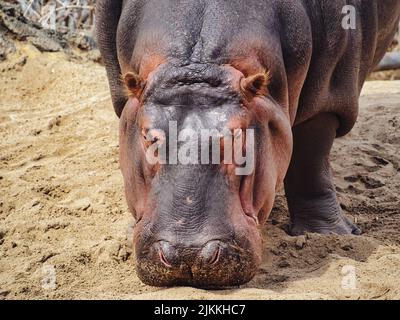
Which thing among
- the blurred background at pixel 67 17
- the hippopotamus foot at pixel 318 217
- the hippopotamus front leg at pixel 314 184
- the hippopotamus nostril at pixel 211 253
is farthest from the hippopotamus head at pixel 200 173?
the blurred background at pixel 67 17

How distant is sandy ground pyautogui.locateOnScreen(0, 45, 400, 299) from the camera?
367 centimetres

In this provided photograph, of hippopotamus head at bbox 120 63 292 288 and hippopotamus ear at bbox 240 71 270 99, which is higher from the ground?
hippopotamus ear at bbox 240 71 270 99

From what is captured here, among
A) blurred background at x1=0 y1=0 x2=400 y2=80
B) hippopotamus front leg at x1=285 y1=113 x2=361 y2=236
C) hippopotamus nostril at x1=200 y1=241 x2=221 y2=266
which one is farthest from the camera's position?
blurred background at x1=0 y1=0 x2=400 y2=80

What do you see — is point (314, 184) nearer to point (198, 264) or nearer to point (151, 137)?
point (151, 137)

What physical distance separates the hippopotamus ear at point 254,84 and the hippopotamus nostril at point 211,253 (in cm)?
72

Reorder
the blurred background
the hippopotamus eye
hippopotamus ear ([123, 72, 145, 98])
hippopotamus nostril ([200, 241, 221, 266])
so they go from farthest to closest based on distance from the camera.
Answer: the blurred background < hippopotamus ear ([123, 72, 145, 98]) < the hippopotamus eye < hippopotamus nostril ([200, 241, 221, 266])

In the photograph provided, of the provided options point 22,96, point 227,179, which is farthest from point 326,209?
point 22,96

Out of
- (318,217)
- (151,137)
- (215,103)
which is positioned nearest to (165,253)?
(151,137)

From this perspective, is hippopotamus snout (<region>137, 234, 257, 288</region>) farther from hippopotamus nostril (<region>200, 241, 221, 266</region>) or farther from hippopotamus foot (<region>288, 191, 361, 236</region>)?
hippopotamus foot (<region>288, 191, 361, 236</region>)

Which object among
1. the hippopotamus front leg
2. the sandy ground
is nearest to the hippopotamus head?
the sandy ground

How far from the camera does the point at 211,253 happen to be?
3.14m

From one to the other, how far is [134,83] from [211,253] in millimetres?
→ 906

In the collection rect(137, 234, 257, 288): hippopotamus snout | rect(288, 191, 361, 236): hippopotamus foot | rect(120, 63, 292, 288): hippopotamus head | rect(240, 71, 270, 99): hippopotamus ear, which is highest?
rect(240, 71, 270, 99): hippopotamus ear

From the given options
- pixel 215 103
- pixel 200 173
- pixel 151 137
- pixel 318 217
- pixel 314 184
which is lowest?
pixel 318 217
